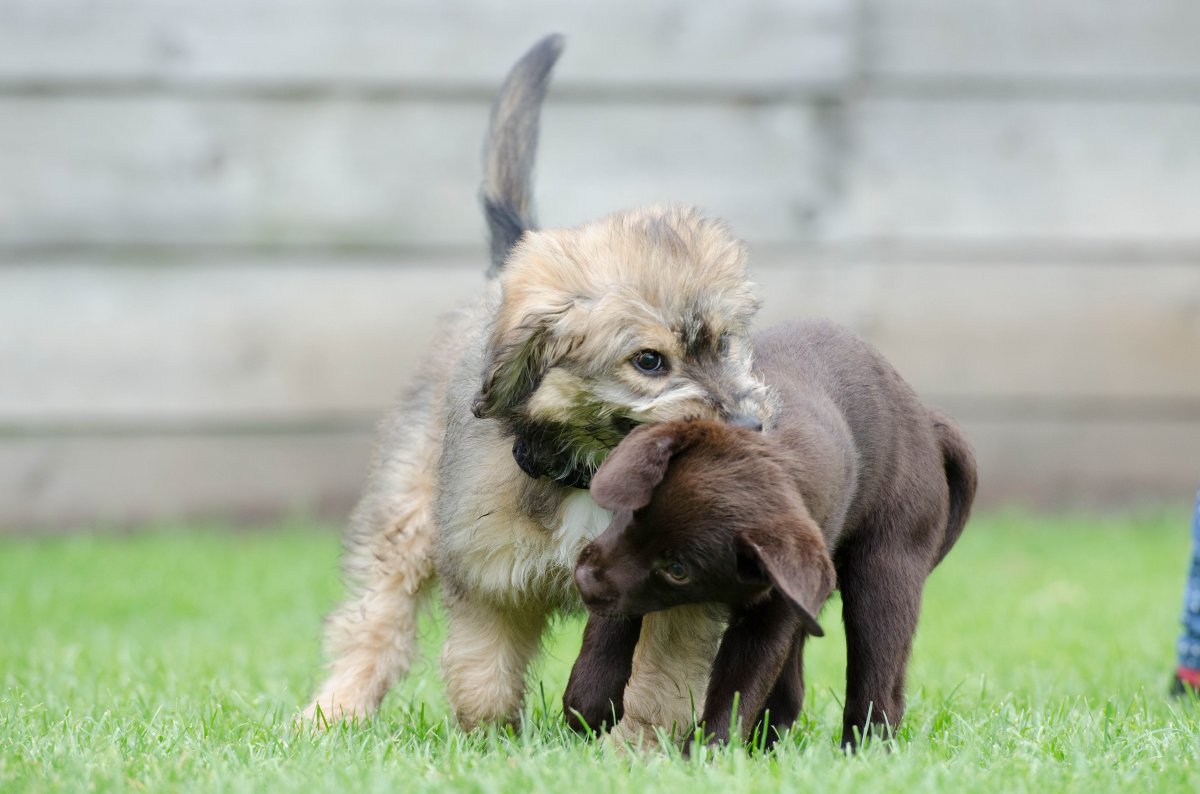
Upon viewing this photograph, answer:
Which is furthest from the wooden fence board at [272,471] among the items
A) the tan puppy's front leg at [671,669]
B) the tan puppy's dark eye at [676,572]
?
the tan puppy's dark eye at [676,572]

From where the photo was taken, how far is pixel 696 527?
278 cm

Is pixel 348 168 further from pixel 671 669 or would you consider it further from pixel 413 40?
pixel 671 669

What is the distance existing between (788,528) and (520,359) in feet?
2.67

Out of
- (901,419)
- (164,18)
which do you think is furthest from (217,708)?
(164,18)

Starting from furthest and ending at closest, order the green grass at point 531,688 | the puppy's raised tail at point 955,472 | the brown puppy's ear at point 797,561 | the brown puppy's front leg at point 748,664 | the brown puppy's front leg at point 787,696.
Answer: the puppy's raised tail at point 955,472, the brown puppy's front leg at point 787,696, the brown puppy's front leg at point 748,664, the green grass at point 531,688, the brown puppy's ear at point 797,561

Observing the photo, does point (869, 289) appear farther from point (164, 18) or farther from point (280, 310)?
point (164, 18)

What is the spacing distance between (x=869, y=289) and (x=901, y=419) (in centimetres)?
444

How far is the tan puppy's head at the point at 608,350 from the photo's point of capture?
3184 mm

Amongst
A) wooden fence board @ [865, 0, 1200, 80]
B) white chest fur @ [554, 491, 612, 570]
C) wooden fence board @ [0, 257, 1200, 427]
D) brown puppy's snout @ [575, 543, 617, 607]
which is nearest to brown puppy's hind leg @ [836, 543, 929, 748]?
white chest fur @ [554, 491, 612, 570]

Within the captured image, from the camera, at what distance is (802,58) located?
7.69 m

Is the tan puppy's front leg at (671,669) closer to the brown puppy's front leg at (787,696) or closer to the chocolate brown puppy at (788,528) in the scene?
the chocolate brown puppy at (788,528)

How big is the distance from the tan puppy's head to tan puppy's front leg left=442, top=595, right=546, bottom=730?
47 cm

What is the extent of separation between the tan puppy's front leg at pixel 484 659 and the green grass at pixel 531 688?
9 centimetres

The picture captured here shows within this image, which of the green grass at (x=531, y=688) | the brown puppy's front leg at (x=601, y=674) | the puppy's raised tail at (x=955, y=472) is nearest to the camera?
the green grass at (x=531, y=688)
